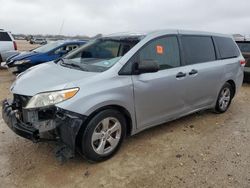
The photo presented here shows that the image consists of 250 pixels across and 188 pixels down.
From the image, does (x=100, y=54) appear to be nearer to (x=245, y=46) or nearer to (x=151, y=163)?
(x=151, y=163)

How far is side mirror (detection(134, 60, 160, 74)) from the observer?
3.43m

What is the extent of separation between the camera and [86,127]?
305cm

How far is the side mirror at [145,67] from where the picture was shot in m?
3.43

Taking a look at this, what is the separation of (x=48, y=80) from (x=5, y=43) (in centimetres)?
929

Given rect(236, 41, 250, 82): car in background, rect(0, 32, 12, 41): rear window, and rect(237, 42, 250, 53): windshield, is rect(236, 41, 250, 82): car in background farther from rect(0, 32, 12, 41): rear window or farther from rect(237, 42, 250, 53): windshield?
rect(0, 32, 12, 41): rear window

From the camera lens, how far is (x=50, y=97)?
2.97 metres

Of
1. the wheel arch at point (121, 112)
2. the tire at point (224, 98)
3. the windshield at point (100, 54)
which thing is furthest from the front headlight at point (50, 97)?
the tire at point (224, 98)

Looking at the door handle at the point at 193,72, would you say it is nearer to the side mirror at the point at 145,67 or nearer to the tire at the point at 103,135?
the side mirror at the point at 145,67

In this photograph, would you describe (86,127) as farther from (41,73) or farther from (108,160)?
(41,73)

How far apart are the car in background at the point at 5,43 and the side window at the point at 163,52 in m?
9.12

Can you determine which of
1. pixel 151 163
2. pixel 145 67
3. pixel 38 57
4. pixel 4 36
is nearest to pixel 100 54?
pixel 145 67

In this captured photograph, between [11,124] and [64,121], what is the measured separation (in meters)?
0.79

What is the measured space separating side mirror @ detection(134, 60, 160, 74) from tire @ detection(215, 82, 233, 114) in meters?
2.31

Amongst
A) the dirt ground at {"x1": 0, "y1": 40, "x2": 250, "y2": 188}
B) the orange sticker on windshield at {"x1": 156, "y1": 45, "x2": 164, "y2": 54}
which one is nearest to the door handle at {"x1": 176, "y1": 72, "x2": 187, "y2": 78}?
the orange sticker on windshield at {"x1": 156, "y1": 45, "x2": 164, "y2": 54}
